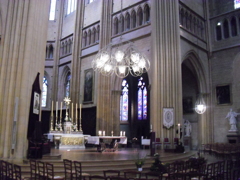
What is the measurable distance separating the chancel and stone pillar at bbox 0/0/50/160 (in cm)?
4

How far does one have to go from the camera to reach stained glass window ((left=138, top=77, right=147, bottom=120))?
89.5 ft

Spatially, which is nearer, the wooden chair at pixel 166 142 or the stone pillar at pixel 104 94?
the wooden chair at pixel 166 142

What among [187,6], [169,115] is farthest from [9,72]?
[187,6]

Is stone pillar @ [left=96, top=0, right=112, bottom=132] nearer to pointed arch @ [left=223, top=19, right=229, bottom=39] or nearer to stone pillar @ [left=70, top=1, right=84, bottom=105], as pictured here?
stone pillar @ [left=70, top=1, right=84, bottom=105]

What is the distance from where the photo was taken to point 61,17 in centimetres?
2938

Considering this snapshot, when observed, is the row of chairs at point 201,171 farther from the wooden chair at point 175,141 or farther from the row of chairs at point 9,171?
the wooden chair at point 175,141

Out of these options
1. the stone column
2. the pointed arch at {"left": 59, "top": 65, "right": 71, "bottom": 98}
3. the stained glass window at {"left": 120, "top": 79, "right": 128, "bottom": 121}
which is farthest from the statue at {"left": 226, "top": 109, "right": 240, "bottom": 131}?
the pointed arch at {"left": 59, "top": 65, "right": 71, "bottom": 98}

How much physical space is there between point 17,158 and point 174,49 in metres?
12.8

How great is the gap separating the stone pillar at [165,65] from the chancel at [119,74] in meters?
0.07

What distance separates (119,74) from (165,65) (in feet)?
14.4

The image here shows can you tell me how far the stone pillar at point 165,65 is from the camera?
17859 millimetres

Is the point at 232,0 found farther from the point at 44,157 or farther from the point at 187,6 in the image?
the point at 44,157

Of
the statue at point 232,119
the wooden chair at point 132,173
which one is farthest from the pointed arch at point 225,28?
the wooden chair at point 132,173

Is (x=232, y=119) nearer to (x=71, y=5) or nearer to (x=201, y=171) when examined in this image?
(x=201, y=171)
